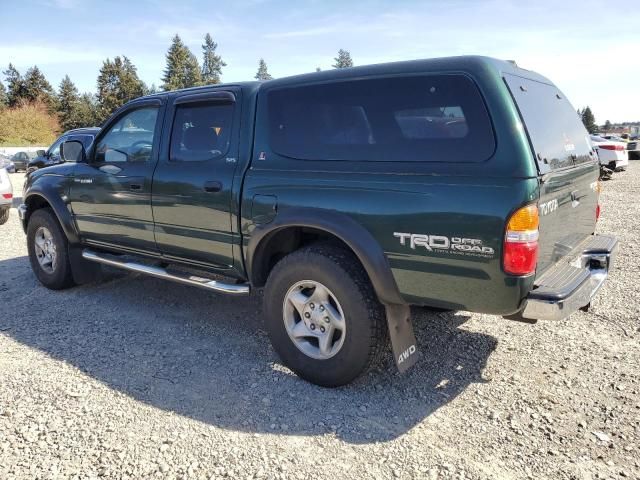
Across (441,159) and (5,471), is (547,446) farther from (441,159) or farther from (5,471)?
(5,471)

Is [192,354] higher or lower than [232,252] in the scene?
lower

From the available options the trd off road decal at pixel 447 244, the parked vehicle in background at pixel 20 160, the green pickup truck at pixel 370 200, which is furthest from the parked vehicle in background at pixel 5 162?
the trd off road decal at pixel 447 244

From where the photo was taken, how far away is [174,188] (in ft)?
12.8

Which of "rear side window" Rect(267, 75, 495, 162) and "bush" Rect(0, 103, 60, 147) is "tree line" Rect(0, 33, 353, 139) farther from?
"rear side window" Rect(267, 75, 495, 162)

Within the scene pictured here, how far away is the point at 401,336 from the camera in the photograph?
3102mm

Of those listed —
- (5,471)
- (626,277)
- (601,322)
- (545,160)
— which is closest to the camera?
(5,471)

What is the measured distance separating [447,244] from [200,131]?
2.28m

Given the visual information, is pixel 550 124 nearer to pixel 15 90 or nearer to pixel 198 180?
pixel 198 180

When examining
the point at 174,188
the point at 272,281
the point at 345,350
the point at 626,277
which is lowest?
the point at 626,277

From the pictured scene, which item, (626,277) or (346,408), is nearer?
(346,408)

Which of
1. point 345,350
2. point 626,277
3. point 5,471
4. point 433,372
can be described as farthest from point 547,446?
point 626,277

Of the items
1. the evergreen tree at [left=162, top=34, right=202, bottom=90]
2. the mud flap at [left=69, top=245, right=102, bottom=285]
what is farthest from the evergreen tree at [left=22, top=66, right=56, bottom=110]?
the mud flap at [left=69, top=245, right=102, bottom=285]

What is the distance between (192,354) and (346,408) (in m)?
1.37

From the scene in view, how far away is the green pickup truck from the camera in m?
2.56
